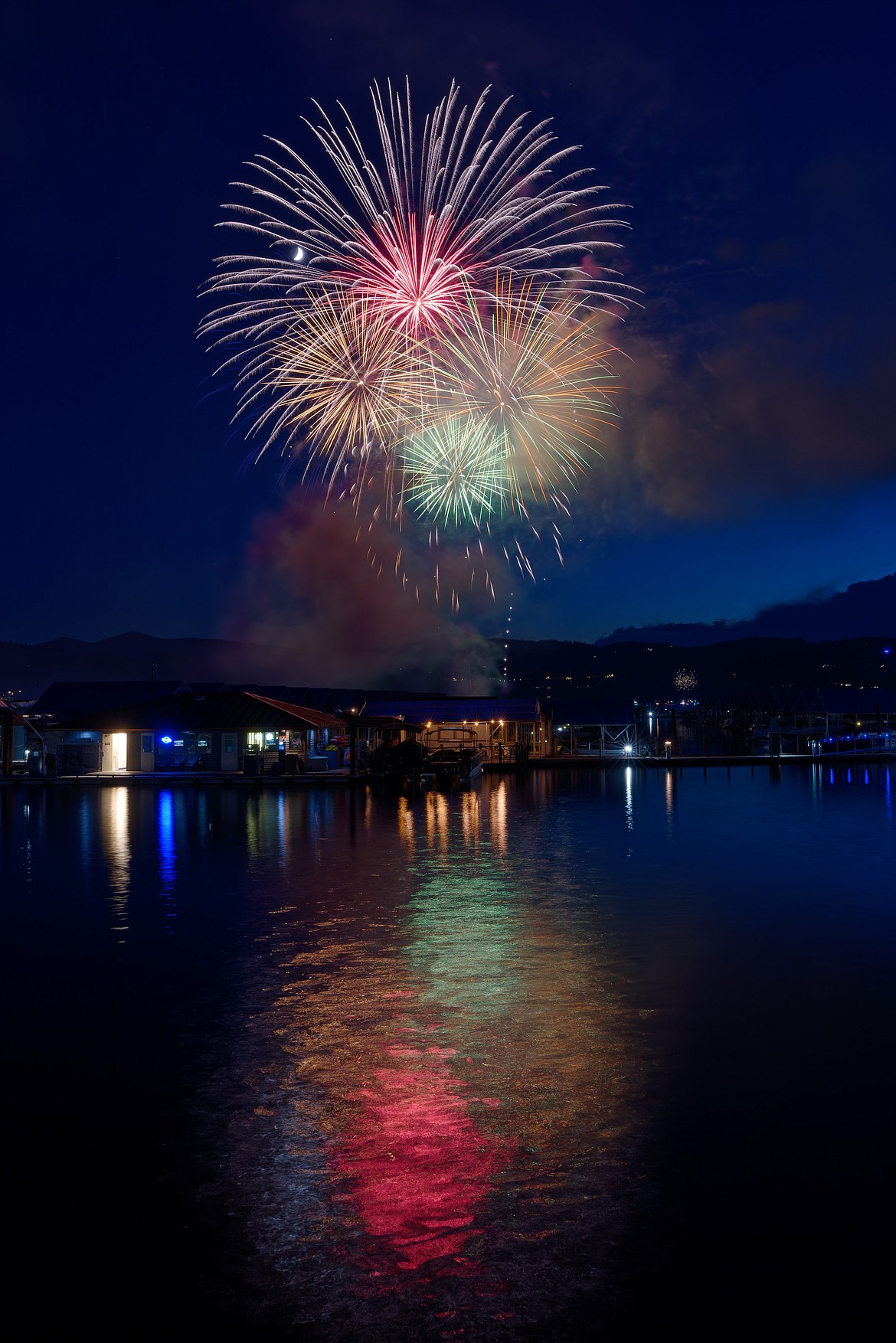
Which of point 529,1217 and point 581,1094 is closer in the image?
point 529,1217

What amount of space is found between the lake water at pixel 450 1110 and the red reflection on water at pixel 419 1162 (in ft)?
0.10

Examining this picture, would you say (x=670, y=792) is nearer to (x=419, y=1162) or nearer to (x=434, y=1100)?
(x=434, y=1100)

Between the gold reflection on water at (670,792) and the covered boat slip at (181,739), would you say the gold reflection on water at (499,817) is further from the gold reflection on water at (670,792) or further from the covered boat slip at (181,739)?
the covered boat slip at (181,739)

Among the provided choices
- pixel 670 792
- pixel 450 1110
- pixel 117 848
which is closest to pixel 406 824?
pixel 117 848

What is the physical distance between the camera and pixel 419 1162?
794 cm

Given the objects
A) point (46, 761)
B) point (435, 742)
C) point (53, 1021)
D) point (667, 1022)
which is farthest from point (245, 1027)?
point (435, 742)

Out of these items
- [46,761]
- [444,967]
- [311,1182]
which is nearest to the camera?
[311,1182]

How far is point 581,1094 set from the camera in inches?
368

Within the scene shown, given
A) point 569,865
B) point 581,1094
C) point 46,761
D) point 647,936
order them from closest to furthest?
point 581,1094 < point 647,936 < point 569,865 < point 46,761

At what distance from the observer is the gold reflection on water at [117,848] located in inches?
769

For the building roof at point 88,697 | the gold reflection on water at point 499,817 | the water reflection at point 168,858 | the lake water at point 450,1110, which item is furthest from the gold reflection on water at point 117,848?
the building roof at point 88,697

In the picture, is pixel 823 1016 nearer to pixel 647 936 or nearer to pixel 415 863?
pixel 647 936

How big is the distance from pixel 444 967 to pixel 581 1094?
17.1ft

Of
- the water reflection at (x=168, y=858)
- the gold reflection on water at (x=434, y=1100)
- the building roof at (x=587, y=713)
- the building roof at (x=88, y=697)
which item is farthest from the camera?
the building roof at (x=587, y=713)
